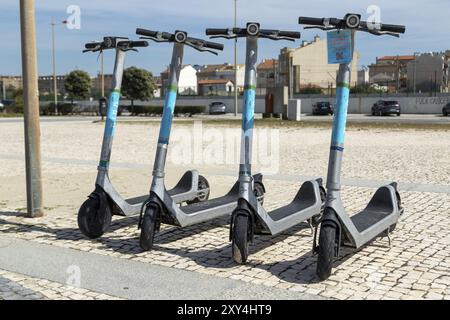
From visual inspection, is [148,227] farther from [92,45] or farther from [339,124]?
[92,45]

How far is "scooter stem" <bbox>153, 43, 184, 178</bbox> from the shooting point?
18.6ft

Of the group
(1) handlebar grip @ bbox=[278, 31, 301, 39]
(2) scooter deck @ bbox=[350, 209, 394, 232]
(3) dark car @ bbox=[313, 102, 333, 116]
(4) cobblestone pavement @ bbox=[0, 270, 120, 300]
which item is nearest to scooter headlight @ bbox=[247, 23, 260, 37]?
(1) handlebar grip @ bbox=[278, 31, 301, 39]

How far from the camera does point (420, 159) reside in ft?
45.1

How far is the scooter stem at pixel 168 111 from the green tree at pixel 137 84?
51368 mm

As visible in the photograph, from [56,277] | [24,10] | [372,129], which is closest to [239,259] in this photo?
[56,277]

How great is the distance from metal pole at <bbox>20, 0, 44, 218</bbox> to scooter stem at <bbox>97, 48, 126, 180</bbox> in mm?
1376

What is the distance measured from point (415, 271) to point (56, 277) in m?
2.97

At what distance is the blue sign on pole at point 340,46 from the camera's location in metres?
4.68

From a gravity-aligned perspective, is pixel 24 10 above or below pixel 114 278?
above

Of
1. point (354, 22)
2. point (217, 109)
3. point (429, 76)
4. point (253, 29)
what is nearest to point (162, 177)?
point (253, 29)

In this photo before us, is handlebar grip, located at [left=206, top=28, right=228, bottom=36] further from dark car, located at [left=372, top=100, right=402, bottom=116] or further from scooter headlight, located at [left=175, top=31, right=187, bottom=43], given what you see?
dark car, located at [left=372, top=100, right=402, bottom=116]

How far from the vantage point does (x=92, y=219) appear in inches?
239

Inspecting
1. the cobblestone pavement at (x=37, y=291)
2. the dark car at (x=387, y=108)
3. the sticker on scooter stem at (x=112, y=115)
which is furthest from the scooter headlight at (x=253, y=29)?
the dark car at (x=387, y=108)
